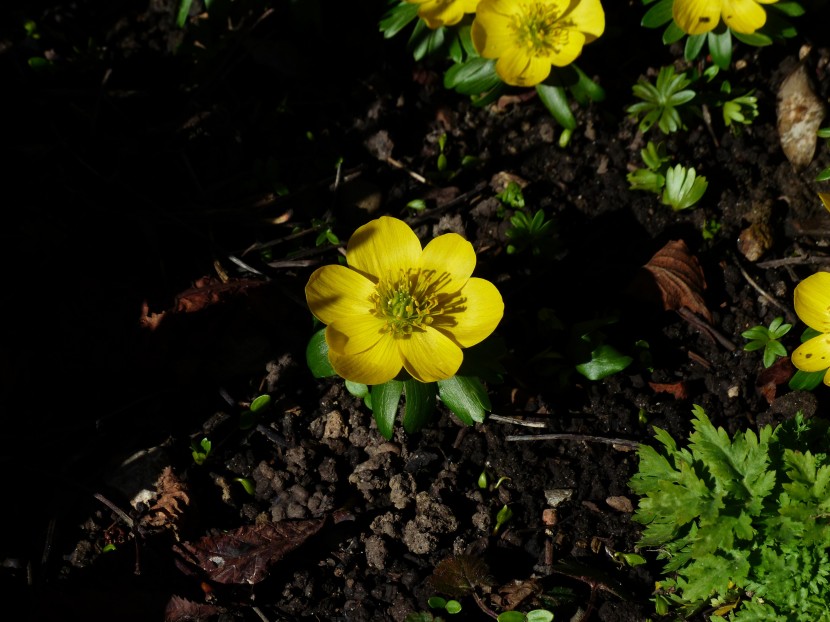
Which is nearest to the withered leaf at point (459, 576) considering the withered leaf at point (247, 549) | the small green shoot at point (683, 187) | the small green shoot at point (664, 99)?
the withered leaf at point (247, 549)

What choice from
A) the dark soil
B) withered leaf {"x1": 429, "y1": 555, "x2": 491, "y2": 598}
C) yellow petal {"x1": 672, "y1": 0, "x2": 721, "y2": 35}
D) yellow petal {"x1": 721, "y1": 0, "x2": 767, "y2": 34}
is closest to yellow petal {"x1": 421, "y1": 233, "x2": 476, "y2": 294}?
the dark soil

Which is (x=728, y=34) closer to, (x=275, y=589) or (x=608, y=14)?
(x=608, y=14)

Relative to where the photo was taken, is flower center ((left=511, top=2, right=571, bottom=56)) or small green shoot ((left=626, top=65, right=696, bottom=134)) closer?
flower center ((left=511, top=2, right=571, bottom=56))

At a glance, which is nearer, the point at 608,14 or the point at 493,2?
the point at 493,2

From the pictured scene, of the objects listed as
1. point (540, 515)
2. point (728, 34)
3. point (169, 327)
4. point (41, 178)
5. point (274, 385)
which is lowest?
point (540, 515)

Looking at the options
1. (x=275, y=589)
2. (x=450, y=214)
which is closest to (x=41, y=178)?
(x=450, y=214)

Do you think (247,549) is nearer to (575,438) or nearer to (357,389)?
(357,389)

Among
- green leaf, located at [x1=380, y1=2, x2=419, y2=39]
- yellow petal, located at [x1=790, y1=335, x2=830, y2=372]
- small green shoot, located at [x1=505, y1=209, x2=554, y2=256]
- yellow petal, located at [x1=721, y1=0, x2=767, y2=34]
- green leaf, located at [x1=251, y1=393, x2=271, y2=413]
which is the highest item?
green leaf, located at [x1=380, y1=2, x2=419, y2=39]

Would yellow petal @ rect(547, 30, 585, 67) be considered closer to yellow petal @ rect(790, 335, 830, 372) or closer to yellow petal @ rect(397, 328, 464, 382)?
yellow petal @ rect(397, 328, 464, 382)
